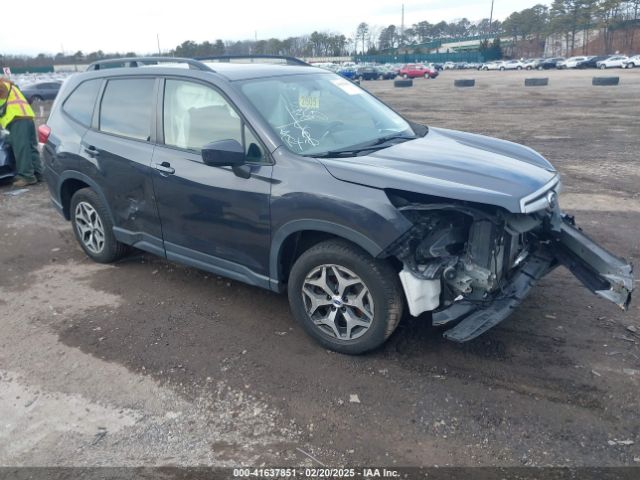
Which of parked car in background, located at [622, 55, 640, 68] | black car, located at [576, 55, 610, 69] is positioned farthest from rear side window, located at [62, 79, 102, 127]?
black car, located at [576, 55, 610, 69]

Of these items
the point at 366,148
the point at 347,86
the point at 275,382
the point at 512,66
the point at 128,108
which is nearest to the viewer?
the point at 275,382

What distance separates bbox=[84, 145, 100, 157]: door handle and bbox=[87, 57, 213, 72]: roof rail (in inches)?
34.2

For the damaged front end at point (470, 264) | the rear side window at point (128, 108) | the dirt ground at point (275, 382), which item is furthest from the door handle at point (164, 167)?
the damaged front end at point (470, 264)

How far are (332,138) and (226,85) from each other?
2.91 ft

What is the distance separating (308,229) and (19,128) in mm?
7377

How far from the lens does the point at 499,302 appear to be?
351 cm

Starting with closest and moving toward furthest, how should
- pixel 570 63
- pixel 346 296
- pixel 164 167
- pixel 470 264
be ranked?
pixel 470 264 → pixel 346 296 → pixel 164 167 → pixel 570 63

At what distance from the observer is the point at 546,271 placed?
151 inches

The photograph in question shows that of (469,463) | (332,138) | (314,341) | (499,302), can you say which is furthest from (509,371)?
(332,138)

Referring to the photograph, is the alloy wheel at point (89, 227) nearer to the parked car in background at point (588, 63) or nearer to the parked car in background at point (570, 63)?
the parked car in background at point (588, 63)

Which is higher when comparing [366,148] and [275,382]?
[366,148]

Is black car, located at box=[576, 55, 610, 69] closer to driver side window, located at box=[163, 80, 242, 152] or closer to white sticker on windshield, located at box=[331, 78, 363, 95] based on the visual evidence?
white sticker on windshield, located at box=[331, 78, 363, 95]

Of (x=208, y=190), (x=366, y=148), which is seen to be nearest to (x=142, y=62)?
(x=208, y=190)

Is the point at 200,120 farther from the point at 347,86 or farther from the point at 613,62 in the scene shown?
the point at 613,62
